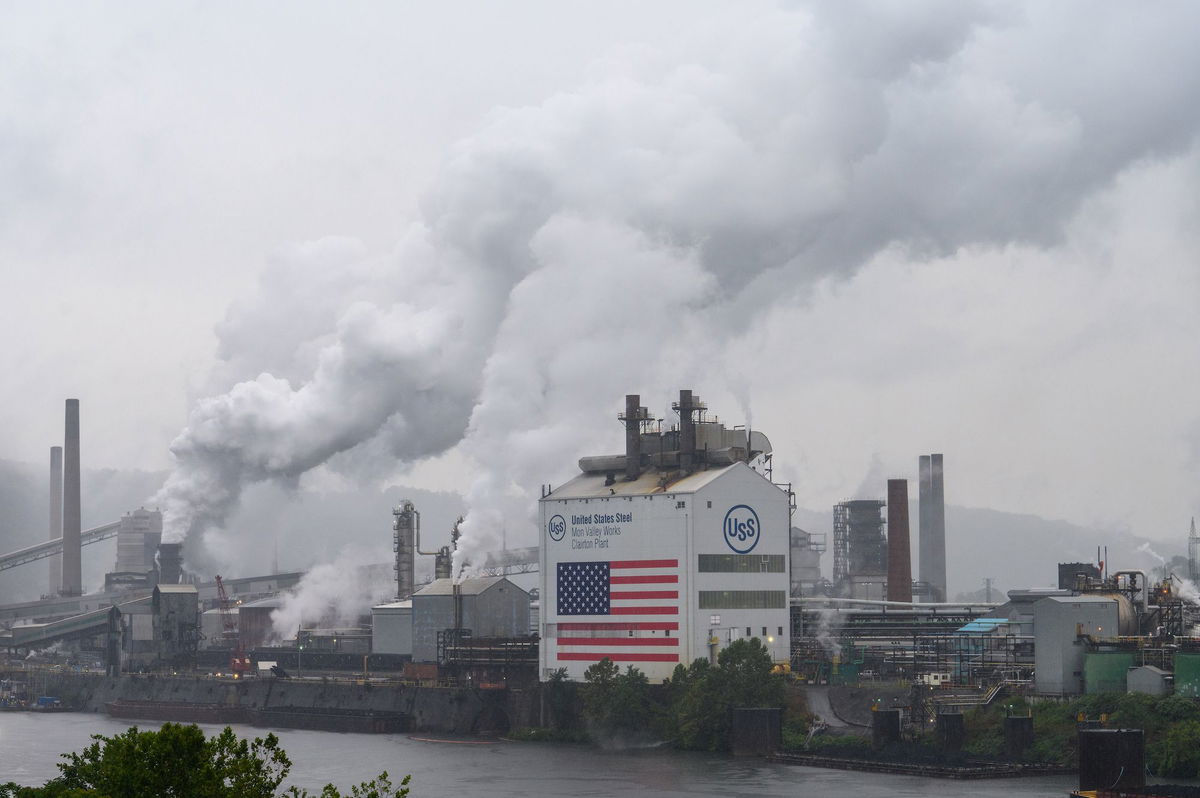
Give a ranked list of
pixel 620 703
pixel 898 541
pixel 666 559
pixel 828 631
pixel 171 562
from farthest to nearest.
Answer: pixel 898 541, pixel 171 562, pixel 828 631, pixel 666 559, pixel 620 703

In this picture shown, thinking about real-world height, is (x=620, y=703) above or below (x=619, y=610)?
below

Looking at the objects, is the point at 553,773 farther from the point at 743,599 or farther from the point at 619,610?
the point at 743,599

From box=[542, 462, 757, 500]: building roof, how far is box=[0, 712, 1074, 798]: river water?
1534 centimetres

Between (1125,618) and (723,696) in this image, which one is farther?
(723,696)

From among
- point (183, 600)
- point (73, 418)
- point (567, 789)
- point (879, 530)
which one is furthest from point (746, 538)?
point (73, 418)

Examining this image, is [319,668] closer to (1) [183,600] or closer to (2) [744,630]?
(1) [183,600]

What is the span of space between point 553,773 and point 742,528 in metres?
23.7

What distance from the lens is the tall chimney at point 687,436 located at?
337 ft

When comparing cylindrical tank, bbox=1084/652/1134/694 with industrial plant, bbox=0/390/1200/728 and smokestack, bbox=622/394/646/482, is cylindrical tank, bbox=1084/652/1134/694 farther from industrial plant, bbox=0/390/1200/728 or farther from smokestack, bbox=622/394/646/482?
smokestack, bbox=622/394/646/482

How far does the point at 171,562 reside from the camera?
147 metres

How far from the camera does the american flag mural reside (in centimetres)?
9650

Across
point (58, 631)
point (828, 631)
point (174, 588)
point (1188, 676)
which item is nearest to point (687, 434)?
point (828, 631)

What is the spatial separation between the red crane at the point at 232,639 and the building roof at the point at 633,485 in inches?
1757

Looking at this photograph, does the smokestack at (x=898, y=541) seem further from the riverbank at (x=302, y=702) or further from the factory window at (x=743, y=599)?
the riverbank at (x=302, y=702)
